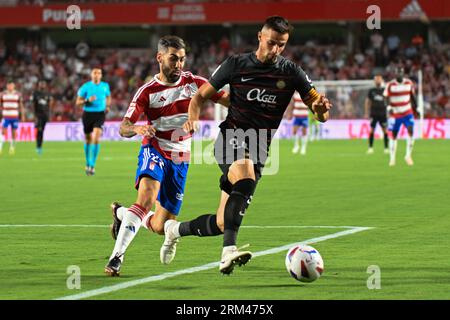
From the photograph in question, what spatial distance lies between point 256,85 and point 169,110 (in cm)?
127

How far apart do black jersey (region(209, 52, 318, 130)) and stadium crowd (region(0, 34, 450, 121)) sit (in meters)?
35.9

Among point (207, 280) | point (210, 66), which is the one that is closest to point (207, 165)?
point (207, 280)

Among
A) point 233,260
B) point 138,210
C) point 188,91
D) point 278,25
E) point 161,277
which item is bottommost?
point 161,277

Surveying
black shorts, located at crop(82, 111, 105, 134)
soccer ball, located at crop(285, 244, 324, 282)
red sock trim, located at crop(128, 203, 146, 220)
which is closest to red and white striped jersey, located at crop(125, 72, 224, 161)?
red sock trim, located at crop(128, 203, 146, 220)

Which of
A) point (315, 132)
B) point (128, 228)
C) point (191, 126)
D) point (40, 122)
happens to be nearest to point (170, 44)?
point (191, 126)

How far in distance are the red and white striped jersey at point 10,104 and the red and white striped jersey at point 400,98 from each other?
44.5 feet

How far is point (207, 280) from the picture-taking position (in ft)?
29.9

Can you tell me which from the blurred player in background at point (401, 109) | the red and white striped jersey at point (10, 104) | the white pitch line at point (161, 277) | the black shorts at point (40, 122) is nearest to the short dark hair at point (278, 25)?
the white pitch line at point (161, 277)

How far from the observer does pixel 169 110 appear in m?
10.6

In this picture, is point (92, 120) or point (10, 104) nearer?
point (92, 120)

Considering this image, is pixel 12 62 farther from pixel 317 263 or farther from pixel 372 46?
pixel 317 263

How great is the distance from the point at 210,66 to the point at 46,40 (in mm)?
9843

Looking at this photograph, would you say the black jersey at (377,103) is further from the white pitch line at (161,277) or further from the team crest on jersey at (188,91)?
the team crest on jersey at (188,91)

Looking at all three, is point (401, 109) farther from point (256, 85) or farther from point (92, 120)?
point (256, 85)
